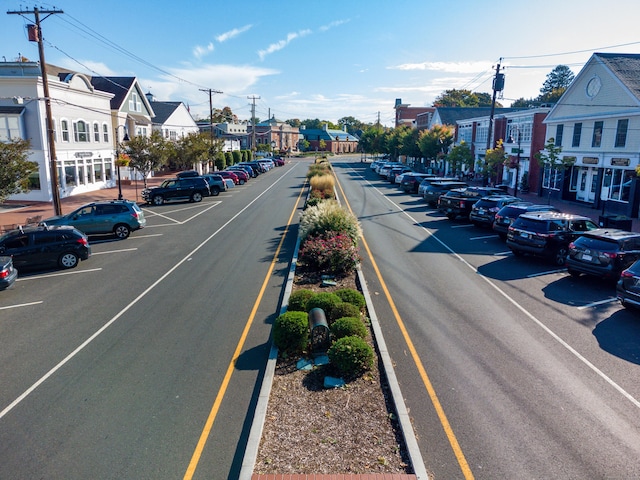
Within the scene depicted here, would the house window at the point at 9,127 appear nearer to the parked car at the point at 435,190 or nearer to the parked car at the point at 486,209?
the parked car at the point at 435,190

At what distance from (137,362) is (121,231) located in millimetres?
14423

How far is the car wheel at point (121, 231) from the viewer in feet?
73.4

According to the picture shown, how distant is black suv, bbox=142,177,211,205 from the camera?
3434cm

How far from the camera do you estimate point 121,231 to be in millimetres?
22453

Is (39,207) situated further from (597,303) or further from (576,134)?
(576,134)

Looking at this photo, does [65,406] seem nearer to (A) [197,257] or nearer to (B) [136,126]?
(A) [197,257]

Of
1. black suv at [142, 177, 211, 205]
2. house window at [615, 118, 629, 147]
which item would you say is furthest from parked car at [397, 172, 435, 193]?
black suv at [142, 177, 211, 205]

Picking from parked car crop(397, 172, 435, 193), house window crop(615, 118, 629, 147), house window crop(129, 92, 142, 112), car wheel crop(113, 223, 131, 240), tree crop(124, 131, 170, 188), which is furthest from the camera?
house window crop(129, 92, 142, 112)

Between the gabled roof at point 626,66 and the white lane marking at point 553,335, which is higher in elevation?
the gabled roof at point 626,66

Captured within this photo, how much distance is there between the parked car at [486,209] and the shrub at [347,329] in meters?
15.9

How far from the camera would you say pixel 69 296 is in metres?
14.0

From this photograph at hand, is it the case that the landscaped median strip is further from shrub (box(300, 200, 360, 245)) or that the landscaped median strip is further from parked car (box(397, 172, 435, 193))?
parked car (box(397, 172, 435, 193))

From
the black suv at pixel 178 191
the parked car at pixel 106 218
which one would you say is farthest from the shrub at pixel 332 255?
the black suv at pixel 178 191

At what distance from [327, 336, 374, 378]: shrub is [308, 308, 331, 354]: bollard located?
68 cm
